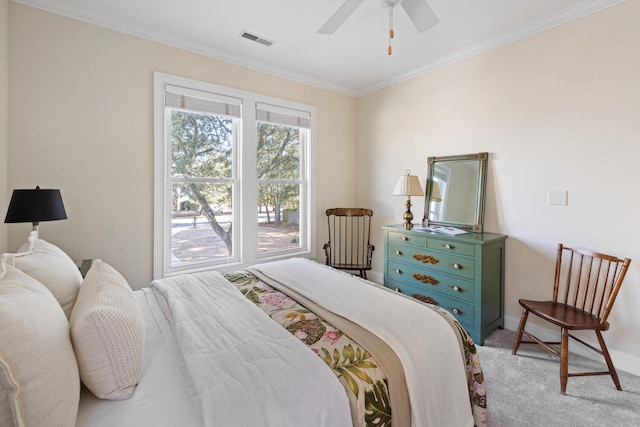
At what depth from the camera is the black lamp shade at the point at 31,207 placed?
1.77 m

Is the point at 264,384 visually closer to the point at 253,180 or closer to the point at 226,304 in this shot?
the point at 226,304

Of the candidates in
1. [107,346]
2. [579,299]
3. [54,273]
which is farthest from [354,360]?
[579,299]

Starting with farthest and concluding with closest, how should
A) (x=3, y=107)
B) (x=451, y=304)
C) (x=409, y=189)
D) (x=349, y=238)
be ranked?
(x=349, y=238)
(x=409, y=189)
(x=451, y=304)
(x=3, y=107)

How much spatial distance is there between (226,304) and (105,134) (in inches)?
78.0

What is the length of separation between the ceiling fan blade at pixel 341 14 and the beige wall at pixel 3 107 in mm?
2233

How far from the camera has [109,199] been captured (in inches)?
100

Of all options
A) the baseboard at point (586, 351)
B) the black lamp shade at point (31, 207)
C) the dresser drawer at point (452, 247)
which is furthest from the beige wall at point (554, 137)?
the black lamp shade at point (31, 207)

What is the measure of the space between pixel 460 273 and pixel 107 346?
2.54 metres

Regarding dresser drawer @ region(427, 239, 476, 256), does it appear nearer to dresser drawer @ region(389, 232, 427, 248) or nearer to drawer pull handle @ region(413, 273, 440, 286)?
dresser drawer @ region(389, 232, 427, 248)

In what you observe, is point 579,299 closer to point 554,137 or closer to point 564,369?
point 564,369

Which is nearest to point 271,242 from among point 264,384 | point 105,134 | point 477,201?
point 105,134

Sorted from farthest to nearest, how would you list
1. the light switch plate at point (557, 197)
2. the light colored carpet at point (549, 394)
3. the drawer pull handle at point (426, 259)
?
the drawer pull handle at point (426, 259), the light switch plate at point (557, 197), the light colored carpet at point (549, 394)

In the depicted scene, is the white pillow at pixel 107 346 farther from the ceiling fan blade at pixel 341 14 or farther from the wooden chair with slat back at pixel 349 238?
the wooden chair with slat back at pixel 349 238

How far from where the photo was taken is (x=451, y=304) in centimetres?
269
